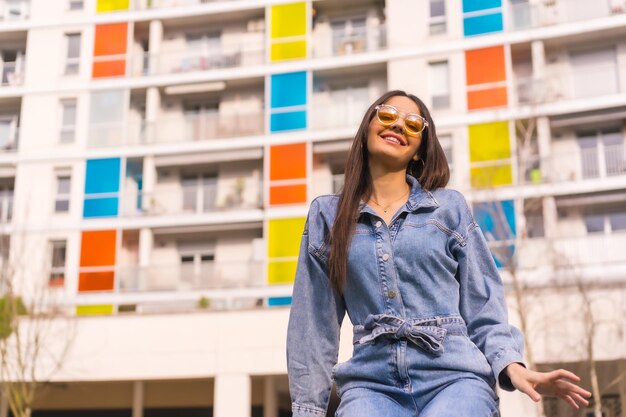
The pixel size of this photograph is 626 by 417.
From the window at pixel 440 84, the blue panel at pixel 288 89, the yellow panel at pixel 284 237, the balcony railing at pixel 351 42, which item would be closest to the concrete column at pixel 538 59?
the window at pixel 440 84

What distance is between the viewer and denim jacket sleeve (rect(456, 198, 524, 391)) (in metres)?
2.73

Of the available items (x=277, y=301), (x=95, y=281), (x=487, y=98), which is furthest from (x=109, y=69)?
(x=487, y=98)

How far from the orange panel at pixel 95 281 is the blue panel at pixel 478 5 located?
501 inches

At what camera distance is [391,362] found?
8.69 feet

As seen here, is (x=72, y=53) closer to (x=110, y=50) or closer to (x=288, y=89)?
(x=110, y=50)

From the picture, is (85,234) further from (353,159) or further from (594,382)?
(353,159)

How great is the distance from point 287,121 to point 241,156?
5.53 ft

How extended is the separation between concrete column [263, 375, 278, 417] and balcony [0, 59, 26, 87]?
1304 centimetres

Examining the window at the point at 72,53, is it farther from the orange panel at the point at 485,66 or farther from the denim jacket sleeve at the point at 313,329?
the denim jacket sleeve at the point at 313,329

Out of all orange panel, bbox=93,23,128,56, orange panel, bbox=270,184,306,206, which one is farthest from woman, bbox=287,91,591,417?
orange panel, bbox=93,23,128,56

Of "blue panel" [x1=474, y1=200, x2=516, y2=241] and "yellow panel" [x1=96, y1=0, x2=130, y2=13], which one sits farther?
"yellow panel" [x1=96, y1=0, x2=130, y2=13]

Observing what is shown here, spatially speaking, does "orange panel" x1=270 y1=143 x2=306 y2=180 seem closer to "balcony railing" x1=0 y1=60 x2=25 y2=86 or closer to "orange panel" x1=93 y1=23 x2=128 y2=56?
"orange panel" x1=93 y1=23 x2=128 y2=56

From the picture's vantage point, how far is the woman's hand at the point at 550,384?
2.40m

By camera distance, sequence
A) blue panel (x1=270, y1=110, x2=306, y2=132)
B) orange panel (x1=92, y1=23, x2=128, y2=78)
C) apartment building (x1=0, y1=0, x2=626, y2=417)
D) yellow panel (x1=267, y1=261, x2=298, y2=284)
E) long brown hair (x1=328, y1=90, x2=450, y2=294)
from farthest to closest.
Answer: orange panel (x1=92, y1=23, x2=128, y2=78)
blue panel (x1=270, y1=110, x2=306, y2=132)
yellow panel (x1=267, y1=261, x2=298, y2=284)
apartment building (x1=0, y1=0, x2=626, y2=417)
long brown hair (x1=328, y1=90, x2=450, y2=294)
